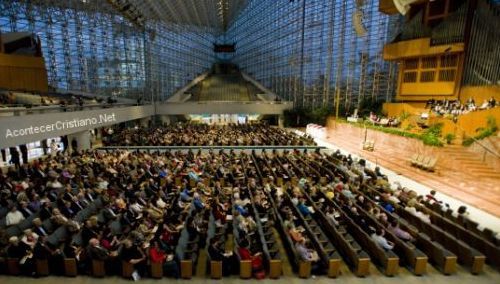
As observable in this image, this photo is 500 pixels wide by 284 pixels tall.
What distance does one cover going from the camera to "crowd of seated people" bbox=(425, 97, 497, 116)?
12.3 metres

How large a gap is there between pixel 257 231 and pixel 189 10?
1228 inches

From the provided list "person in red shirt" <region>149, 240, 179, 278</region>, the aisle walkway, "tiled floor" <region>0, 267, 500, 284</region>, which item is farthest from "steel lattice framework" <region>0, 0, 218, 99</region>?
"person in red shirt" <region>149, 240, 179, 278</region>

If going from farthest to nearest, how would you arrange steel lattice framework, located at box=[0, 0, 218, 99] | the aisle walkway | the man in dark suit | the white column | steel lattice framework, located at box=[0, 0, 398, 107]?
steel lattice framework, located at box=[0, 0, 398, 107], steel lattice framework, located at box=[0, 0, 218, 99], the white column, the aisle walkway, the man in dark suit

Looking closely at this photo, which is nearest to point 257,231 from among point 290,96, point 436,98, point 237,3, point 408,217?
point 408,217

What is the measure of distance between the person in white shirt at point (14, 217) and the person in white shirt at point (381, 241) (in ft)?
22.6

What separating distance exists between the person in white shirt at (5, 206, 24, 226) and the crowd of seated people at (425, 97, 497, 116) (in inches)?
603

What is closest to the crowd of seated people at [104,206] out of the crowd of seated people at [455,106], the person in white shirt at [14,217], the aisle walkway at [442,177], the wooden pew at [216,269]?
the person in white shirt at [14,217]

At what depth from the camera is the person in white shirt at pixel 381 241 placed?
5.15 meters

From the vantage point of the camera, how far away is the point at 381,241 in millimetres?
5176

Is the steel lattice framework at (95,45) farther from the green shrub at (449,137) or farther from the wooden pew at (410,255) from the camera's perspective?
the wooden pew at (410,255)

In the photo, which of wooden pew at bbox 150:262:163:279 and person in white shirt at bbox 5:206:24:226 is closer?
wooden pew at bbox 150:262:163:279

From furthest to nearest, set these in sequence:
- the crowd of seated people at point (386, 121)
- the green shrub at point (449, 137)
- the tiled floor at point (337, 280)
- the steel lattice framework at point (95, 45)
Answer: the steel lattice framework at point (95, 45), the crowd of seated people at point (386, 121), the green shrub at point (449, 137), the tiled floor at point (337, 280)

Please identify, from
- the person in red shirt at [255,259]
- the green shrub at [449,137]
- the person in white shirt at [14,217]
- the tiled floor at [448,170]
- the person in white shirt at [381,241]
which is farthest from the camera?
the green shrub at [449,137]

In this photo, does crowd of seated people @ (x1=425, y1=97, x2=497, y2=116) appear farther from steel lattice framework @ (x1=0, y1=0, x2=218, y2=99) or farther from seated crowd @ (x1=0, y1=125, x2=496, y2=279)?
steel lattice framework @ (x1=0, y1=0, x2=218, y2=99)
